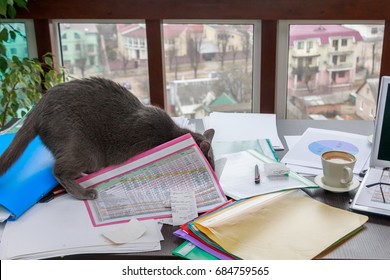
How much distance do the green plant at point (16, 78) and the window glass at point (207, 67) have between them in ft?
2.38

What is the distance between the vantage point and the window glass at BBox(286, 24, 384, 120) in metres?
2.57

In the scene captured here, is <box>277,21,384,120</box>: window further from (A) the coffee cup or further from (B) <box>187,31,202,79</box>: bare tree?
(A) the coffee cup

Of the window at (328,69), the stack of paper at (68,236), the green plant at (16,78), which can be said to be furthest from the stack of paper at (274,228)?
the window at (328,69)

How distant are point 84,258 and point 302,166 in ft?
2.25

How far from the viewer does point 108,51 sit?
8.76 feet

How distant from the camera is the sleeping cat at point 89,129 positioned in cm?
108

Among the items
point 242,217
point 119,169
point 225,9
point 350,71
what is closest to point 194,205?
point 242,217

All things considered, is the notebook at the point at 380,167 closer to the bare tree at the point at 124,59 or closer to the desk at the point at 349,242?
the desk at the point at 349,242

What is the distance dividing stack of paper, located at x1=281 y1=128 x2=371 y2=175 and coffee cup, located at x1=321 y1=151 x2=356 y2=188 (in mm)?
88

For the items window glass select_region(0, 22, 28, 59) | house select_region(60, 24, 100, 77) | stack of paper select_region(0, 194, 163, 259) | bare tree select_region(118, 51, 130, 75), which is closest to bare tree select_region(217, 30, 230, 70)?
bare tree select_region(118, 51, 130, 75)

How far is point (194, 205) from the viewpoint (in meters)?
1.02

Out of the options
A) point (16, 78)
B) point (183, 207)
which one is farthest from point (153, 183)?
point (16, 78)

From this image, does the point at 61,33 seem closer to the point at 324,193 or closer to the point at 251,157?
the point at 251,157

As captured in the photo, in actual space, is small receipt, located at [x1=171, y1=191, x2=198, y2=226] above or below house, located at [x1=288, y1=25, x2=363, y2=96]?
below
